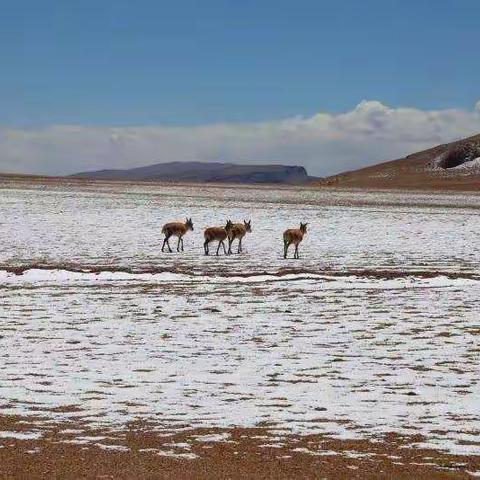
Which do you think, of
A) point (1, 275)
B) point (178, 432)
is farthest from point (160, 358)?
point (1, 275)

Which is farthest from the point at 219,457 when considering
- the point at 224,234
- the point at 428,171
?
the point at 428,171

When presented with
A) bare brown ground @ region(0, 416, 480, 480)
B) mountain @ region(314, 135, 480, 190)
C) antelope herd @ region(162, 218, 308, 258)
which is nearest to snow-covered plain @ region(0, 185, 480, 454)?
bare brown ground @ region(0, 416, 480, 480)

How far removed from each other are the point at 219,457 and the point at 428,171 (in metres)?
155

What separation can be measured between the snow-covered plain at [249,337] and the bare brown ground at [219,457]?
1.37ft

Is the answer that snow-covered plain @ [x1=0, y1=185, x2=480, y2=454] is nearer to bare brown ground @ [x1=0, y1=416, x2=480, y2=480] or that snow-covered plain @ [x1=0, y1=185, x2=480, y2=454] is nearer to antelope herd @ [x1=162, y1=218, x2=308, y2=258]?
bare brown ground @ [x1=0, y1=416, x2=480, y2=480]

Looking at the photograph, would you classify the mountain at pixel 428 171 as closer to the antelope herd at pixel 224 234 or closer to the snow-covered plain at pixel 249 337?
the antelope herd at pixel 224 234

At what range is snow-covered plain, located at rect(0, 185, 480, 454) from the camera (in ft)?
34.8

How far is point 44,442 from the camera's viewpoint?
30.1 feet

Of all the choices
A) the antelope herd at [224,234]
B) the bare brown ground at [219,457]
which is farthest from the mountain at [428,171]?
the bare brown ground at [219,457]

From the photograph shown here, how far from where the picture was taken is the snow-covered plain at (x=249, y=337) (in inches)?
417

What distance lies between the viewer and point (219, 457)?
872 cm

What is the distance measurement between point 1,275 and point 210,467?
53.5ft

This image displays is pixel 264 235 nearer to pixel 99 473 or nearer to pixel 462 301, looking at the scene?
pixel 462 301

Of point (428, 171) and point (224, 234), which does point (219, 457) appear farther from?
point (428, 171)
